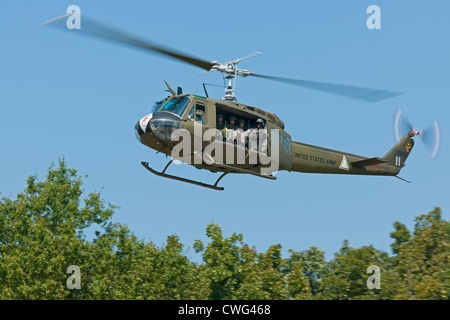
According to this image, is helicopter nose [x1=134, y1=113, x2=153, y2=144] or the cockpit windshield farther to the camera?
the cockpit windshield

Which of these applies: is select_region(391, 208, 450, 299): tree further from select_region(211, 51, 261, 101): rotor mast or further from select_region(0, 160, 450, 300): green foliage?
select_region(211, 51, 261, 101): rotor mast

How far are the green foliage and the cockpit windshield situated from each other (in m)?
17.4

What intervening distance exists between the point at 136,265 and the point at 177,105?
22240 millimetres

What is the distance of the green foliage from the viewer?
42000mm

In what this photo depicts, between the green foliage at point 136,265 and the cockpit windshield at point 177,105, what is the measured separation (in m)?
17.4

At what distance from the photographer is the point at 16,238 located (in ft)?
150
